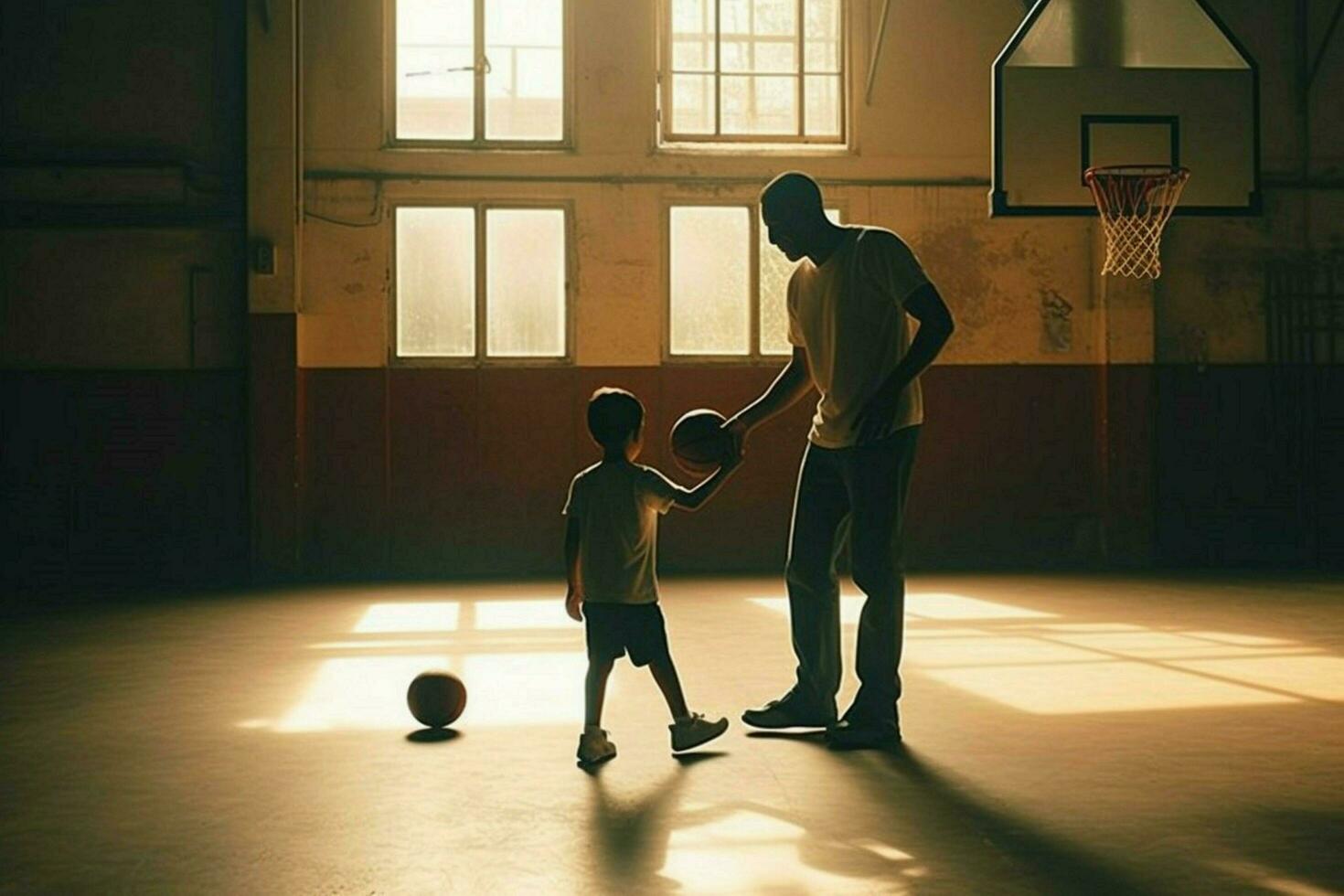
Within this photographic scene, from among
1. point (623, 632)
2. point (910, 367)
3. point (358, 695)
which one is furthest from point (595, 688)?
point (358, 695)

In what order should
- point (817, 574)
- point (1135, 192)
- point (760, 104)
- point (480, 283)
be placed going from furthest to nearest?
point (760, 104), point (480, 283), point (1135, 192), point (817, 574)

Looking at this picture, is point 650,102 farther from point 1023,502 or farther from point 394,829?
point 394,829

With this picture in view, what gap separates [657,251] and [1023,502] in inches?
134

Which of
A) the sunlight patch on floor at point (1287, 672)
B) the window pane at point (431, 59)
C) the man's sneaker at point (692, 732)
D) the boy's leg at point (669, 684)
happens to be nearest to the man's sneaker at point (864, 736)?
the man's sneaker at point (692, 732)

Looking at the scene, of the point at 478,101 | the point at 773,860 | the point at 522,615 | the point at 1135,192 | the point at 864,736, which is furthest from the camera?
the point at 478,101

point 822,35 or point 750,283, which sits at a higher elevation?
point 822,35

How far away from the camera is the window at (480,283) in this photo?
1129cm

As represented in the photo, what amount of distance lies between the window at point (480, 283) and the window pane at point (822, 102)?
80.9 inches

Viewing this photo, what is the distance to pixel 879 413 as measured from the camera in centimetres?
465

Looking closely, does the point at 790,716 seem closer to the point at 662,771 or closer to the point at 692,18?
the point at 662,771

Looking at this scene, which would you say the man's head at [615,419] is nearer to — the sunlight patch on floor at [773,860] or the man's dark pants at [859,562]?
the man's dark pants at [859,562]

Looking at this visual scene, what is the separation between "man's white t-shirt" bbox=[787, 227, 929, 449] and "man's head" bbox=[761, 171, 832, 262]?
9 centimetres

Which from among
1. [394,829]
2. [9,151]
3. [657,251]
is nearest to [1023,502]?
[657,251]

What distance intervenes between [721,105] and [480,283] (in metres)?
2.29
